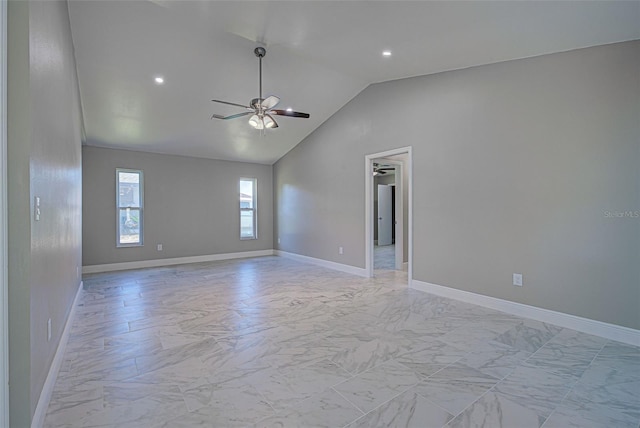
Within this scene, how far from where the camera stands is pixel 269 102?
368 centimetres

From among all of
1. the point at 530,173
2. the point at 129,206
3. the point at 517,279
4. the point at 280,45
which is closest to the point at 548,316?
the point at 517,279

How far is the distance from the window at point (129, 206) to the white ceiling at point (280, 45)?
893mm

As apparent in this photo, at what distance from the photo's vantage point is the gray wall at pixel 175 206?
599cm

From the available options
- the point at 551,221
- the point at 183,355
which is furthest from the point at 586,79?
the point at 183,355

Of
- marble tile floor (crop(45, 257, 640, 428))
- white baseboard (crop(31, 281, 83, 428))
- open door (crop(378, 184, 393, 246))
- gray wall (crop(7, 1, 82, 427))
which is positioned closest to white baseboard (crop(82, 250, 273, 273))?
marble tile floor (crop(45, 257, 640, 428))

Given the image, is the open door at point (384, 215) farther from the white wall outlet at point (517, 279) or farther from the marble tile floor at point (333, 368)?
the white wall outlet at point (517, 279)

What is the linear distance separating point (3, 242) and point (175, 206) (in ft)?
18.8

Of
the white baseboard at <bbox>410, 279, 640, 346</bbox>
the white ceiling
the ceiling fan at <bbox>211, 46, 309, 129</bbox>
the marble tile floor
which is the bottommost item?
the marble tile floor

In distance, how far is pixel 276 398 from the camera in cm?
200

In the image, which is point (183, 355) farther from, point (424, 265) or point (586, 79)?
point (586, 79)

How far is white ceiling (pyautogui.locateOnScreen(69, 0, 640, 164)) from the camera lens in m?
2.70

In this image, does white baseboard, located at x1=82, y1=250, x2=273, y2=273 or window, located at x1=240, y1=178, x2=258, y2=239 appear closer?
white baseboard, located at x1=82, y1=250, x2=273, y2=273

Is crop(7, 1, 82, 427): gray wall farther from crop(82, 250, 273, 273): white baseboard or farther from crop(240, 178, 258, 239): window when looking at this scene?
crop(240, 178, 258, 239): window

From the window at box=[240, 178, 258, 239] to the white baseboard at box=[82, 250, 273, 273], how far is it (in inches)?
17.7
